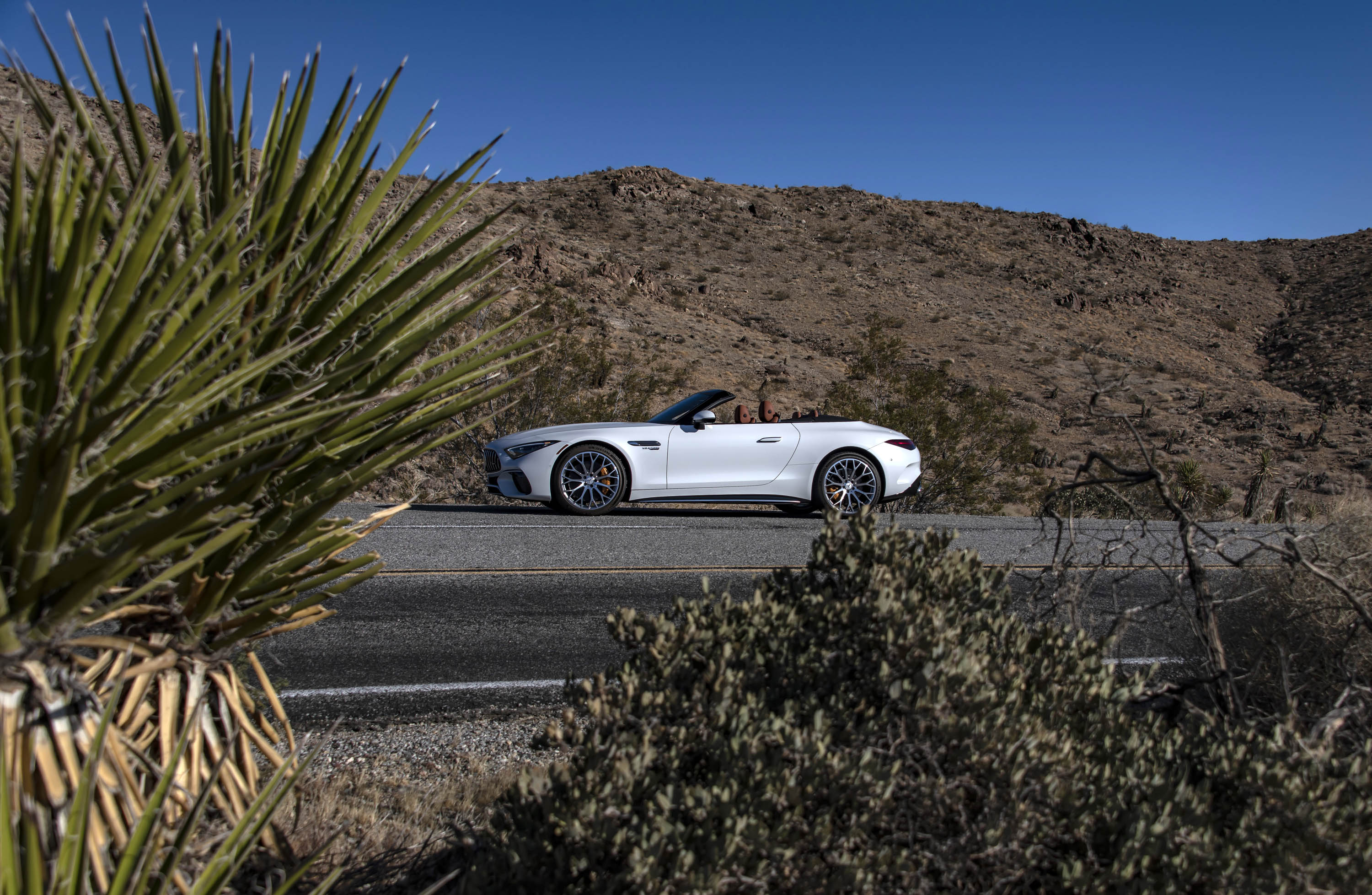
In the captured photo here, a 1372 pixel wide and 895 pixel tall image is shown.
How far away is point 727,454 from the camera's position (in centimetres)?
1032

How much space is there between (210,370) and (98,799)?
72cm

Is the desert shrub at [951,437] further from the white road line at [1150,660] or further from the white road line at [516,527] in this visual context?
the white road line at [1150,660]

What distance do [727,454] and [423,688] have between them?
623 centimetres

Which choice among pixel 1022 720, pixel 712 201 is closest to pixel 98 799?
pixel 1022 720

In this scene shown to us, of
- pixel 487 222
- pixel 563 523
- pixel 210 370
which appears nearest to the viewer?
Answer: pixel 210 370

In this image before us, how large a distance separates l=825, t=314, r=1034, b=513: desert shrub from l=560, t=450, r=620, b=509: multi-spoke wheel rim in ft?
21.0

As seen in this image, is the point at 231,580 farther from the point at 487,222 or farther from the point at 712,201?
the point at 712,201

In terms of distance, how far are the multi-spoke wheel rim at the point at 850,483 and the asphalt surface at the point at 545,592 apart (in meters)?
0.44

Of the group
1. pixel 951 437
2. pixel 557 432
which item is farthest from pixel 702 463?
pixel 951 437

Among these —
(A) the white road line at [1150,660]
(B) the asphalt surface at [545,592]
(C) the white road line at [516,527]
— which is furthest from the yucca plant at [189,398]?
(C) the white road line at [516,527]

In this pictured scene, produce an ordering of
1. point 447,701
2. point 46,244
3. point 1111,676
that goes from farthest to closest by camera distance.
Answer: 1. point 447,701
2. point 1111,676
3. point 46,244

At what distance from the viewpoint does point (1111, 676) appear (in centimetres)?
203

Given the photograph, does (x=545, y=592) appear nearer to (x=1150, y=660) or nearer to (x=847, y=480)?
(x=1150, y=660)

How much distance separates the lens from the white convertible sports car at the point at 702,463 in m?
10.0
